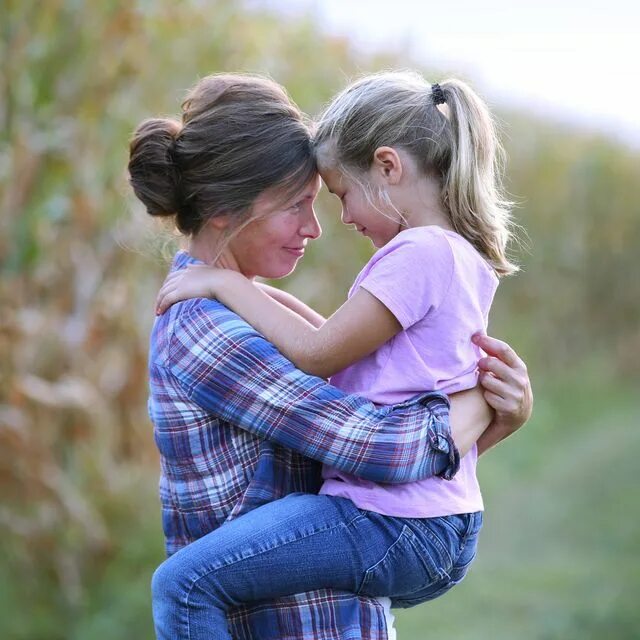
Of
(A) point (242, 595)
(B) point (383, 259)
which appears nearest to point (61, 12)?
(B) point (383, 259)

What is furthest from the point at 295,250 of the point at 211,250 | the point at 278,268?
the point at 211,250

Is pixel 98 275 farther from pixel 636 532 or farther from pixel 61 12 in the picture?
pixel 636 532

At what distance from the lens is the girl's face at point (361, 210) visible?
71.7 inches

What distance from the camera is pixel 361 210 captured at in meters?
1.83

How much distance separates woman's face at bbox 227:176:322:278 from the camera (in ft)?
6.00

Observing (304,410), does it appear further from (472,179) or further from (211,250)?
(472,179)

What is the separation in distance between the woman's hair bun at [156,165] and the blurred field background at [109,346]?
0.90 feet

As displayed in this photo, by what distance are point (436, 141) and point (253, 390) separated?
1.73 feet

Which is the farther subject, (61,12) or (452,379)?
(61,12)

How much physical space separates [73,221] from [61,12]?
0.71 meters

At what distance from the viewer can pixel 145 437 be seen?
430cm

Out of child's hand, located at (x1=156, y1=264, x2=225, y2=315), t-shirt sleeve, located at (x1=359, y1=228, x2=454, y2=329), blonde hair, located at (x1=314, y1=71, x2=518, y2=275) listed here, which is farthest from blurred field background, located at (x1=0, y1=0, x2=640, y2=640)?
t-shirt sleeve, located at (x1=359, y1=228, x2=454, y2=329)

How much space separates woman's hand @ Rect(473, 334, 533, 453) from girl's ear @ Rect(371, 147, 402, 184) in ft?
0.98

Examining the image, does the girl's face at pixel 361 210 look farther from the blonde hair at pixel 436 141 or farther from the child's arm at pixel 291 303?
the child's arm at pixel 291 303
